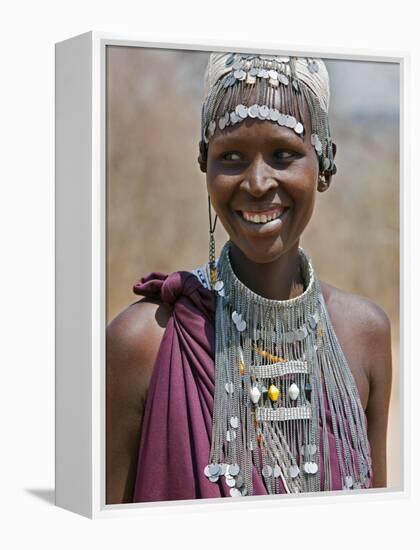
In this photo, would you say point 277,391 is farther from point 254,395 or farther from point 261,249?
point 261,249

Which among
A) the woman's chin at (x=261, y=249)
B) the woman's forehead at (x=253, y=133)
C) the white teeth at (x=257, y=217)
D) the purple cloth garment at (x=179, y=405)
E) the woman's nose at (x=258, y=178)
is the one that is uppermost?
the woman's forehead at (x=253, y=133)

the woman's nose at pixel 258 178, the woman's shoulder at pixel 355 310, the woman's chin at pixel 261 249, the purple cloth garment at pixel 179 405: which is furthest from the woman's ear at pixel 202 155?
the woman's shoulder at pixel 355 310

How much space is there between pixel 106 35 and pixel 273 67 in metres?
0.70

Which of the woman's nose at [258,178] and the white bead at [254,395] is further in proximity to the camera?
the white bead at [254,395]

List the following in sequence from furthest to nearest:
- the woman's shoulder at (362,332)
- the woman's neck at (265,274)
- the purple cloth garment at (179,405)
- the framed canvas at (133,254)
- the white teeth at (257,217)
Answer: the woman's shoulder at (362,332), the woman's neck at (265,274), the white teeth at (257,217), the purple cloth garment at (179,405), the framed canvas at (133,254)

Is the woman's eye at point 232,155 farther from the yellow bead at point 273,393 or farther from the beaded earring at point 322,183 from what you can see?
the yellow bead at point 273,393

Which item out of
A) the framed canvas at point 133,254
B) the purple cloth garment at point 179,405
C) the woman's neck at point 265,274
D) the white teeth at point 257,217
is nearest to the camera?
the framed canvas at point 133,254

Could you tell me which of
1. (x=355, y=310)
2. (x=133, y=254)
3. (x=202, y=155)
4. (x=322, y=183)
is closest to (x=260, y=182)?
(x=202, y=155)

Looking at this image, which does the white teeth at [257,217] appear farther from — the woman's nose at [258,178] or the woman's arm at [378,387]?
the woman's arm at [378,387]

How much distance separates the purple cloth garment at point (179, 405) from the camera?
19.2ft

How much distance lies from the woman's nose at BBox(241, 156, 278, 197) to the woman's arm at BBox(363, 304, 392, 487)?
83cm

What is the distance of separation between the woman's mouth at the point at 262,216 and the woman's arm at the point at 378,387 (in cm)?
70

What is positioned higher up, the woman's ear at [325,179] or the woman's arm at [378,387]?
the woman's ear at [325,179]

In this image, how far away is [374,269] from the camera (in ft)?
21.0
